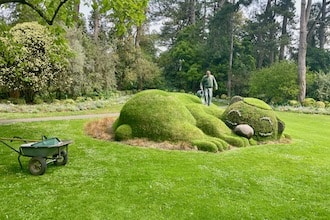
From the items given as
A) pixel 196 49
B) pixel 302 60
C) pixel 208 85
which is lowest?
pixel 208 85

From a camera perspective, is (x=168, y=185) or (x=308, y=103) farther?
(x=308, y=103)

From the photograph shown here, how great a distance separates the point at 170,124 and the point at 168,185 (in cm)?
342

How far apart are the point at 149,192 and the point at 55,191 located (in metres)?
1.55

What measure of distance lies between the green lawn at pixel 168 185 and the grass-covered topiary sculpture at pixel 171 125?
0.54 metres

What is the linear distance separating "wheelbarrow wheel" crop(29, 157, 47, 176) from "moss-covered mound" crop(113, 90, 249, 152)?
3.13m

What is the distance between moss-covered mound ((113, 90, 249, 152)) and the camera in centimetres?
850

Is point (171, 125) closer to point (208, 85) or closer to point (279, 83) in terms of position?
point (208, 85)

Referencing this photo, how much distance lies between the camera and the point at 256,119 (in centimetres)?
950

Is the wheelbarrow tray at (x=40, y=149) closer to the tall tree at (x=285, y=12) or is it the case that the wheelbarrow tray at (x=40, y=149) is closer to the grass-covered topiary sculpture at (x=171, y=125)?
the grass-covered topiary sculpture at (x=171, y=125)

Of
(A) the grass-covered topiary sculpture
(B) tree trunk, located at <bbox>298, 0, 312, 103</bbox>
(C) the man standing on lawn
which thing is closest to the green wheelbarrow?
(A) the grass-covered topiary sculpture

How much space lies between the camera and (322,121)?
630 inches

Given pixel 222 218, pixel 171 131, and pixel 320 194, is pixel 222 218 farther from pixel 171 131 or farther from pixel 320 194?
pixel 171 131

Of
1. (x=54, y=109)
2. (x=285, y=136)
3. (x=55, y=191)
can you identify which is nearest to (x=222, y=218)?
(x=55, y=191)

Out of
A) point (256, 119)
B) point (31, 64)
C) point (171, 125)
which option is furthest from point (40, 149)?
point (31, 64)
